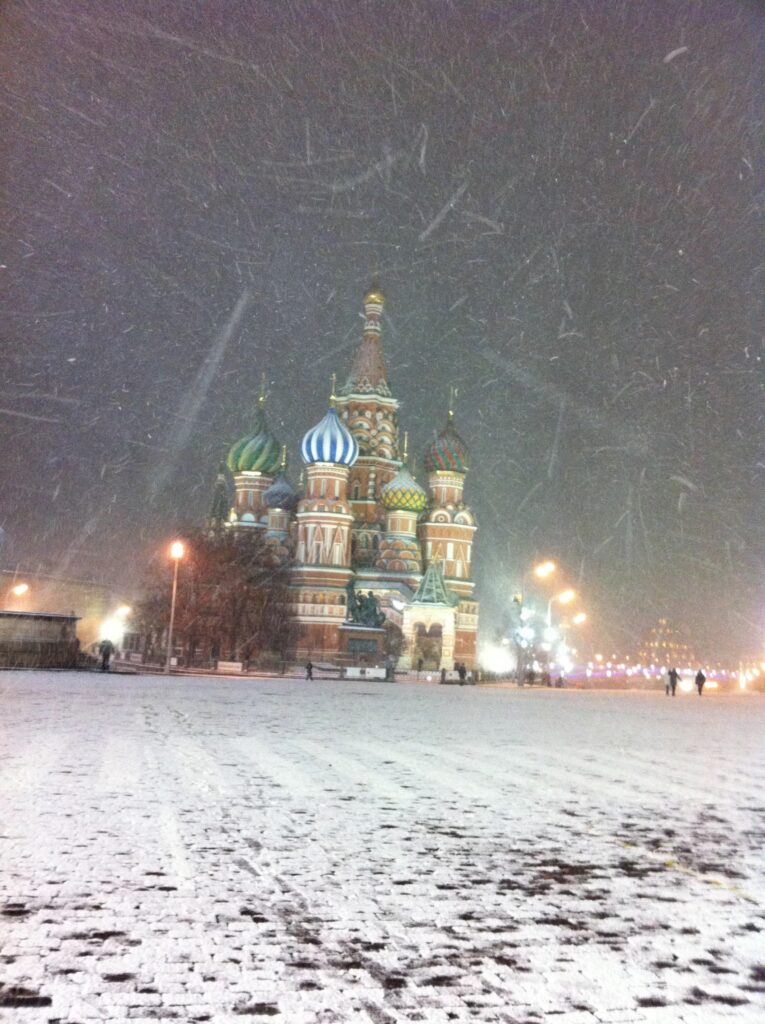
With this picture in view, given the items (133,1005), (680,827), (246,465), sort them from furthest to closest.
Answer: (246,465) < (680,827) < (133,1005)

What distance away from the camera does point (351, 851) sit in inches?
244

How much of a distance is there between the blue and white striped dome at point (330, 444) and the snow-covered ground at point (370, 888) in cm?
7027

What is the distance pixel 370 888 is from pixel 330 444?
77.3 m

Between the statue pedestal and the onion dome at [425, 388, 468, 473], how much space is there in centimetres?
2502

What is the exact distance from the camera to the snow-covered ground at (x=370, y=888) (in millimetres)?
3666

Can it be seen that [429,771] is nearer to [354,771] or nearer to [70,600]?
[354,771]

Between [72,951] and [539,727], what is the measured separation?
51.8 feet

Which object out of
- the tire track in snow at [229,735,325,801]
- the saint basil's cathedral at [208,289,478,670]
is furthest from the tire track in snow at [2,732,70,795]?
the saint basil's cathedral at [208,289,478,670]

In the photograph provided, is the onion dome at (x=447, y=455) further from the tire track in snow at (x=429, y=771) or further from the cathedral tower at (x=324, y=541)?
the tire track in snow at (x=429, y=771)

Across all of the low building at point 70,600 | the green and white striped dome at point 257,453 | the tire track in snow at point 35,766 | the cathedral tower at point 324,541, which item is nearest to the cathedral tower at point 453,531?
the cathedral tower at point 324,541

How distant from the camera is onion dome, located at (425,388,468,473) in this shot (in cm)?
9319

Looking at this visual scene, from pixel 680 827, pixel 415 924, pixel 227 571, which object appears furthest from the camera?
pixel 227 571

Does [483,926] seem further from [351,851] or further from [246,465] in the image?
[246,465]

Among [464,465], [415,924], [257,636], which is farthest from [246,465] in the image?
[415,924]
